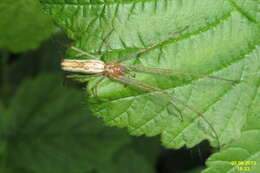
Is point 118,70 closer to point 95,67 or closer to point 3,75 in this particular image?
point 95,67

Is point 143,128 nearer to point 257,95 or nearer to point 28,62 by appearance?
point 257,95

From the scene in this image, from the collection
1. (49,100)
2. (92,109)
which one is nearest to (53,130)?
(49,100)

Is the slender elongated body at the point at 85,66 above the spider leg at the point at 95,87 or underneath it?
above

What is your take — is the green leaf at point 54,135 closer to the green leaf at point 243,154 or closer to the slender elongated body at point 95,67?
the slender elongated body at point 95,67

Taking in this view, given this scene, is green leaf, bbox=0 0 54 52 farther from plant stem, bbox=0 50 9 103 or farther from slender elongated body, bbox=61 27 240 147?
slender elongated body, bbox=61 27 240 147

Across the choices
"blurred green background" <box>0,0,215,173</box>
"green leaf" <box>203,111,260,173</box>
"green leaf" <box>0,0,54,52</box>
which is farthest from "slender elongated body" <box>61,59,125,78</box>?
"blurred green background" <box>0,0,215,173</box>

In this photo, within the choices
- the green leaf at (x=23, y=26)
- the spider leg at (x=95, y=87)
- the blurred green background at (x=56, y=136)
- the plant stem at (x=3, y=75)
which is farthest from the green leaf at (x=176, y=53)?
the plant stem at (x=3, y=75)
